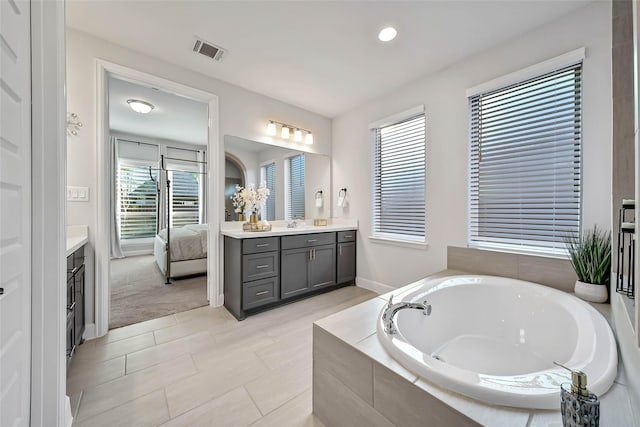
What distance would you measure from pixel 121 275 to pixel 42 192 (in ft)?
11.2

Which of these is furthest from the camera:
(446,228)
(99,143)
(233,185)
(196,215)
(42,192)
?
(196,215)

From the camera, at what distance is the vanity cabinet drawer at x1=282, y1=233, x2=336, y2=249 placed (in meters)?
2.61

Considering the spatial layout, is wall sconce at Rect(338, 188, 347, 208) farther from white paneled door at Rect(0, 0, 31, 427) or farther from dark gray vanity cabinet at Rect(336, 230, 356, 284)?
white paneled door at Rect(0, 0, 31, 427)

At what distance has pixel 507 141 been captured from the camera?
2.02 m

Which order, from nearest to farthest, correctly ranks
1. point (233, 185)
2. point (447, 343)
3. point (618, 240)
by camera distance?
point (618, 240) < point (447, 343) < point (233, 185)

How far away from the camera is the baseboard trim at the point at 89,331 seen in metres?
1.95

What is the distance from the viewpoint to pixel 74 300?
1.57 meters

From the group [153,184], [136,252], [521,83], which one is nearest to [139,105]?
[153,184]

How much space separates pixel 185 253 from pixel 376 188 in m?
2.84

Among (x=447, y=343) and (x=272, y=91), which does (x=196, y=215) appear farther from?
(x=447, y=343)

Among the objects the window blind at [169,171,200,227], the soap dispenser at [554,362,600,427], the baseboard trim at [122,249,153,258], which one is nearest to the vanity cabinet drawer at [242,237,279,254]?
the soap dispenser at [554,362,600,427]

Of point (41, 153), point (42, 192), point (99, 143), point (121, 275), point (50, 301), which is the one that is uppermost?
point (99, 143)

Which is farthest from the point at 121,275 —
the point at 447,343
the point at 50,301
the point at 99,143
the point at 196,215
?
the point at 447,343

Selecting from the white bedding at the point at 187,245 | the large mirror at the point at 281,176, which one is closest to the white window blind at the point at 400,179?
the large mirror at the point at 281,176
